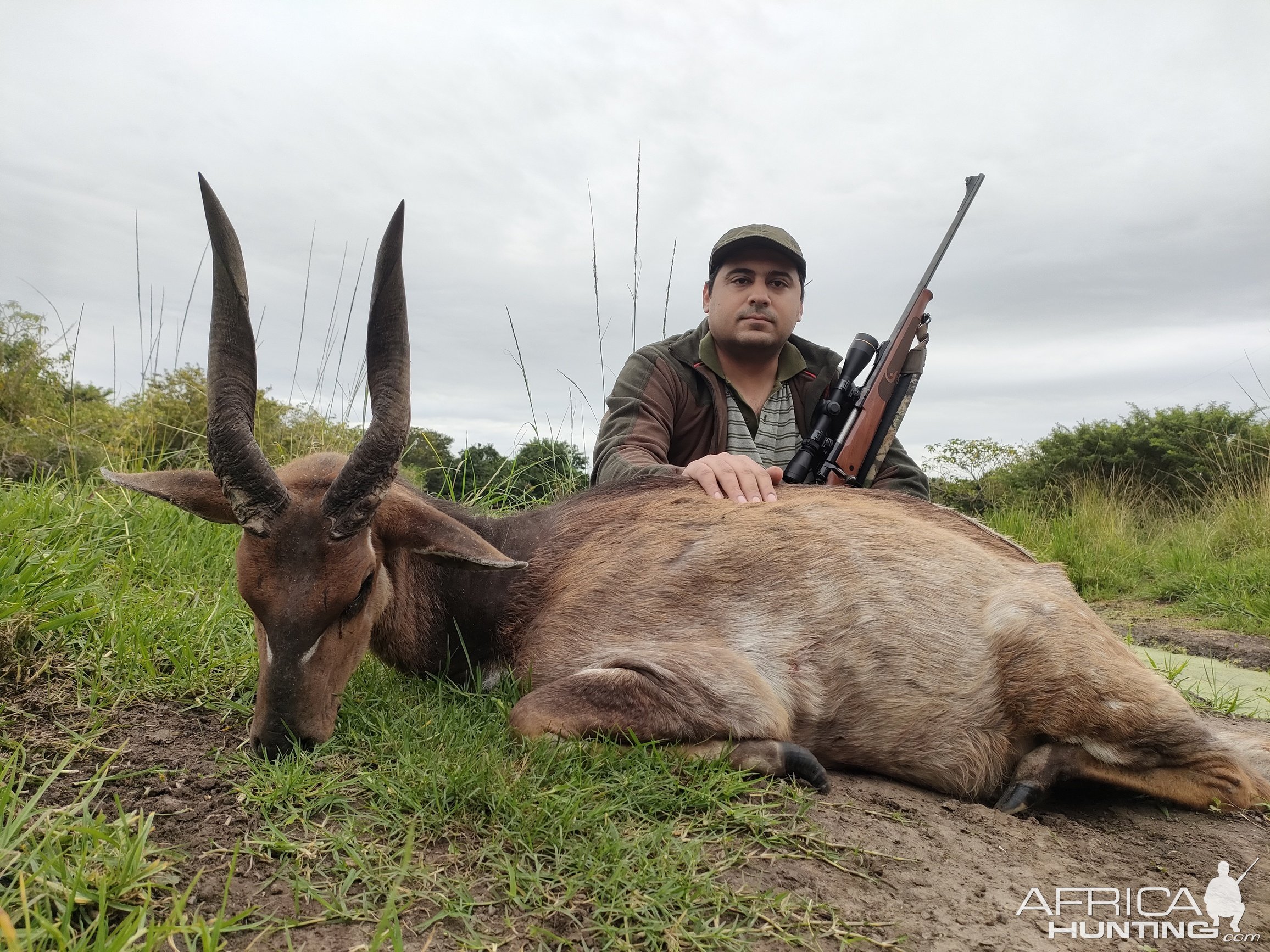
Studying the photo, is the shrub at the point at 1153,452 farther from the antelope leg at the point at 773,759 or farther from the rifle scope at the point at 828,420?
the antelope leg at the point at 773,759

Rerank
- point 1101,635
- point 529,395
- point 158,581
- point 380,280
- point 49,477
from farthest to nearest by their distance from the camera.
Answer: point 529,395, point 49,477, point 158,581, point 1101,635, point 380,280

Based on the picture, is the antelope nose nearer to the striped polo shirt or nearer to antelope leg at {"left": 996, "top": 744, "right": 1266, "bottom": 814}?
antelope leg at {"left": 996, "top": 744, "right": 1266, "bottom": 814}

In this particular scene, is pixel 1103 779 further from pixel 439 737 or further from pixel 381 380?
pixel 381 380

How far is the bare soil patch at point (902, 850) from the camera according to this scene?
232 centimetres

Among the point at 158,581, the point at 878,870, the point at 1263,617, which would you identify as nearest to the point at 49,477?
the point at 158,581

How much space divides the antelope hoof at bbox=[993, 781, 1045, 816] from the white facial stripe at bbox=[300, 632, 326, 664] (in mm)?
2732

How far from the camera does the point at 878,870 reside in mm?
2625

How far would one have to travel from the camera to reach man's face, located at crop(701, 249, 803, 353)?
19.7 feet

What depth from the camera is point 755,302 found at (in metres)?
6.02

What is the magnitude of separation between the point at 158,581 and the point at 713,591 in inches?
124

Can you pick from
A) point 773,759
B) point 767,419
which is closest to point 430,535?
point 773,759

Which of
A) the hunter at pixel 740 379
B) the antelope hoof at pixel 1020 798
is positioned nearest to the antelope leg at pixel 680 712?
the antelope hoof at pixel 1020 798

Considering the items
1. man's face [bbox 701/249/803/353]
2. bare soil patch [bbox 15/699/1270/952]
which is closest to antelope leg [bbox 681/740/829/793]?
bare soil patch [bbox 15/699/1270/952]

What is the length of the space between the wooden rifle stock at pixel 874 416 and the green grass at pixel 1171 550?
14.0 ft
